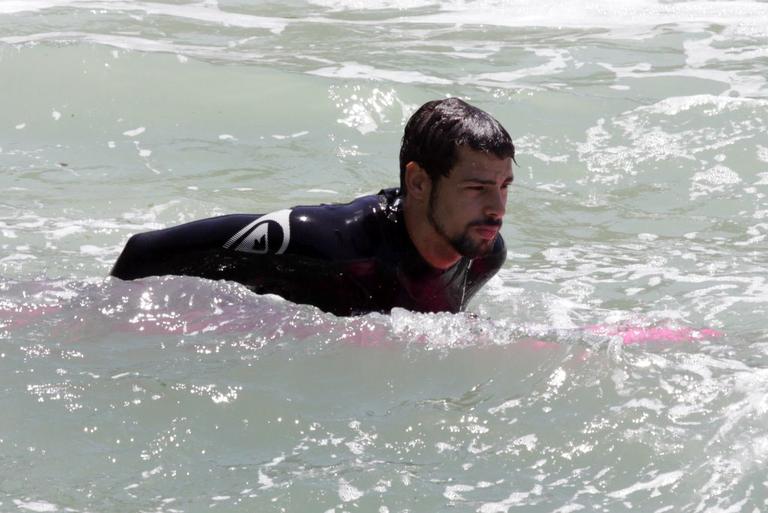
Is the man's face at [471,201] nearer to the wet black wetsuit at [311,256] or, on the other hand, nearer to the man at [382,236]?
the man at [382,236]

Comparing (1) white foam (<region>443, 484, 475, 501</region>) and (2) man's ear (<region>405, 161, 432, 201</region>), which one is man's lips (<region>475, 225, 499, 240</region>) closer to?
(2) man's ear (<region>405, 161, 432, 201</region>)

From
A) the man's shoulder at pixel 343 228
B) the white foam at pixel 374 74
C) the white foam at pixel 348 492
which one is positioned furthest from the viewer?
the white foam at pixel 374 74

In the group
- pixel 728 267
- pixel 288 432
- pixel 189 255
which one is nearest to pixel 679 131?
pixel 728 267

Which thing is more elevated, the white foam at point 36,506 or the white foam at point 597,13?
the white foam at point 597,13

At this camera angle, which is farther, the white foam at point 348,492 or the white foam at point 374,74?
the white foam at point 374,74

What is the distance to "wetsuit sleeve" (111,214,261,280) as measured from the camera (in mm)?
4410

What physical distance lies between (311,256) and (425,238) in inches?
15.9

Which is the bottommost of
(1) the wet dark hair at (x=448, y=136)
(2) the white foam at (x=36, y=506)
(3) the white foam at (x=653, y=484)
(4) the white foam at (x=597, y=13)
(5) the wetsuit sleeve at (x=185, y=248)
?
(3) the white foam at (x=653, y=484)

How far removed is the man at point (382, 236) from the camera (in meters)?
4.30

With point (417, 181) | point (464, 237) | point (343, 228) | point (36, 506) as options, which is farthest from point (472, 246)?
point (36, 506)

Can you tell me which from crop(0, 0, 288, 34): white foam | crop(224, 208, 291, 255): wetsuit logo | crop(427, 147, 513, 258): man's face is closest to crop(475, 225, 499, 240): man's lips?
crop(427, 147, 513, 258): man's face

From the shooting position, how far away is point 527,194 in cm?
741

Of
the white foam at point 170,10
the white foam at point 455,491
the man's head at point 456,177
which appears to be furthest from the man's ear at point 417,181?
the white foam at point 170,10

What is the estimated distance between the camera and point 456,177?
4.30m
